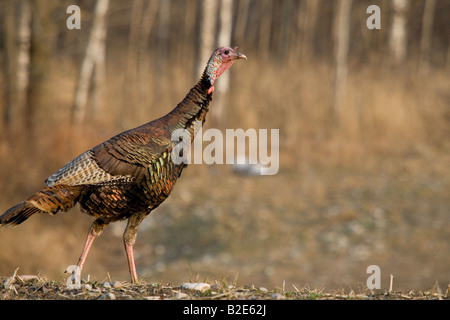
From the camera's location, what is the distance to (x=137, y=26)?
24.4m

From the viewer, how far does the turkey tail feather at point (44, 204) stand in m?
4.60

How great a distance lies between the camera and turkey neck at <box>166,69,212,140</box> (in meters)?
4.95

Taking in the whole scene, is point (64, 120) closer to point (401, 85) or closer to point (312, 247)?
point (312, 247)

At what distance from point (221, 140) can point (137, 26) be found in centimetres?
1338

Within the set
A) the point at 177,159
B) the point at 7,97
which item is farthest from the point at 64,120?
the point at 177,159

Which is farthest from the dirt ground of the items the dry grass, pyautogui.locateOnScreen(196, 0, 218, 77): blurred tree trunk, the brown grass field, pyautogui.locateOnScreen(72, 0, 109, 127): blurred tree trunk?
pyautogui.locateOnScreen(196, 0, 218, 77): blurred tree trunk

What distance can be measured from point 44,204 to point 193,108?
4.65ft

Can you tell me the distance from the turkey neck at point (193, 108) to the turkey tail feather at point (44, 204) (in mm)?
1005

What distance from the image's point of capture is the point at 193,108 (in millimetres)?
4992

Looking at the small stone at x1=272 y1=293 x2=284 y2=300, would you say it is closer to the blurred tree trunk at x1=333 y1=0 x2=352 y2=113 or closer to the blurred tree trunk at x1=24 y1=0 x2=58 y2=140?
the blurred tree trunk at x1=24 y1=0 x2=58 y2=140

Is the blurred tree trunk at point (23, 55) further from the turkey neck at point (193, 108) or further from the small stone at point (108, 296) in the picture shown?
the small stone at point (108, 296)

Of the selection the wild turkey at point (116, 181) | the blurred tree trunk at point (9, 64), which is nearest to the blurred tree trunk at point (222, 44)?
the blurred tree trunk at point (9, 64)

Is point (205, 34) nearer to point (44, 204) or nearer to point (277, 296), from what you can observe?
point (44, 204)

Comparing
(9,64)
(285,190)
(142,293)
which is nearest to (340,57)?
(285,190)
